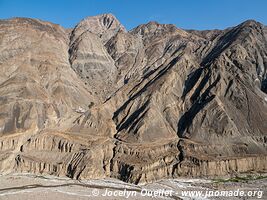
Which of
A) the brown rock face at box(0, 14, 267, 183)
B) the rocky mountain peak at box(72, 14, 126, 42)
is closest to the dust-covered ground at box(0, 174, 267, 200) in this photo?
the brown rock face at box(0, 14, 267, 183)

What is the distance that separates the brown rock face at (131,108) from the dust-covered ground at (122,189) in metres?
2.59

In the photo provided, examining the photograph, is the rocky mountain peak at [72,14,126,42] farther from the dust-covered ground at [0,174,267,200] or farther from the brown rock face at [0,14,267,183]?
the dust-covered ground at [0,174,267,200]

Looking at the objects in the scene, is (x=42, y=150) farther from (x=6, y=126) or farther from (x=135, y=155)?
(x=135, y=155)

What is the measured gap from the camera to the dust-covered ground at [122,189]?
51.9 metres

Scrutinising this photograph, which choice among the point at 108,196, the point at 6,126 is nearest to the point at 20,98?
the point at 6,126

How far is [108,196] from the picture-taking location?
52062 mm

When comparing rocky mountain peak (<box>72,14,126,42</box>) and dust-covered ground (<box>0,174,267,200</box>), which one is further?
rocky mountain peak (<box>72,14,126,42</box>)

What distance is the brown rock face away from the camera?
64.2 m

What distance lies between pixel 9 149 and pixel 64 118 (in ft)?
46.4

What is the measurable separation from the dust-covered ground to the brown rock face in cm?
259

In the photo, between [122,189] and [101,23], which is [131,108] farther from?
[101,23]

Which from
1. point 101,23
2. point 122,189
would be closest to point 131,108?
point 122,189

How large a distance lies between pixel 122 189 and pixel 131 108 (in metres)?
27.2

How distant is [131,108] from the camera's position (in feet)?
263
